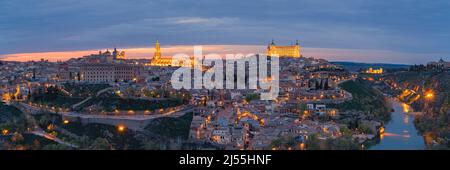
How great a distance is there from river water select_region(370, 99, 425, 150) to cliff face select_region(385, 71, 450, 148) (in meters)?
0.20

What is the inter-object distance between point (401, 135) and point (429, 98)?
7.32m

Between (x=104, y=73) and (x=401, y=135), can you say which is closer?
(x=401, y=135)

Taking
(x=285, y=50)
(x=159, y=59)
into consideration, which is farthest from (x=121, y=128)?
(x=285, y=50)

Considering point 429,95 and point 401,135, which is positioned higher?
point 429,95

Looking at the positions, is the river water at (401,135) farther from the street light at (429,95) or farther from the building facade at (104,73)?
the building facade at (104,73)

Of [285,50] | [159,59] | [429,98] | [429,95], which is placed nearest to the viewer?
[429,98]

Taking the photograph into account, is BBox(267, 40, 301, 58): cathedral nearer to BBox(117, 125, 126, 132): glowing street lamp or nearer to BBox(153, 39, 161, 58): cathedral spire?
BBox(153, 39, 161, 58): cathedral spire

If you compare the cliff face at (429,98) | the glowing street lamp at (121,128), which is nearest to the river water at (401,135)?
the cliff face at (429,98)

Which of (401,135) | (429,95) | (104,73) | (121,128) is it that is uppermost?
(104,73)

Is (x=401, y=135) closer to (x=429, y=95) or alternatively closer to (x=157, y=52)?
(x=429, y=95)

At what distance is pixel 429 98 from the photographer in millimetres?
18703

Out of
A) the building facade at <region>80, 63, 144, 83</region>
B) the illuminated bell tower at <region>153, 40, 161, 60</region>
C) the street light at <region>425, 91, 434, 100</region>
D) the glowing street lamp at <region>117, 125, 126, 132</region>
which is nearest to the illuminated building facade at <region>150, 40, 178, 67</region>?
the illuminated bell tower at <region>153, 40, 161, 60</region>
